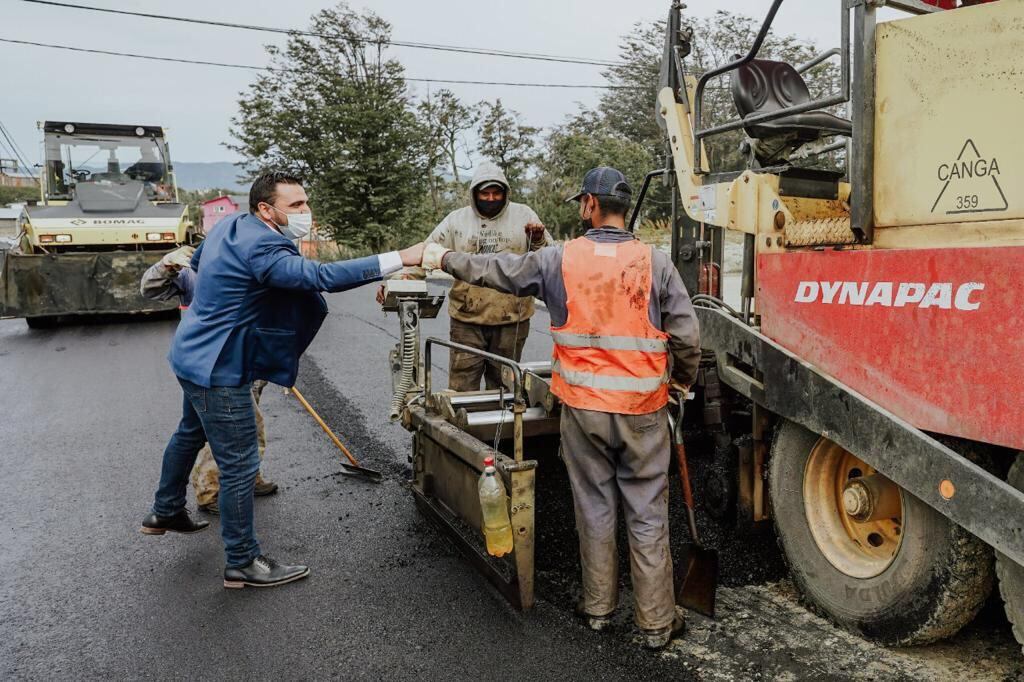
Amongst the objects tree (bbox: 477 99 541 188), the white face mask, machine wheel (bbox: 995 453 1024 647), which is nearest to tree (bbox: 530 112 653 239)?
tree (bbox: 477 99 541 188)

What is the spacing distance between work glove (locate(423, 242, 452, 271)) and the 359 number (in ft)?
6.56

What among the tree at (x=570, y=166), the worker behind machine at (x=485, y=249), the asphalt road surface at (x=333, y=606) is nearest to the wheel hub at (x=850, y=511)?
the asphalt road surface at (x=333, y=606)

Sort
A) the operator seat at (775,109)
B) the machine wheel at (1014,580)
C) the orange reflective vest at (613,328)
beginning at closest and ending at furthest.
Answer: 1. the machine wheel at (1014,580)
2. the orange reflective vest at (613,328)
3. the operator seat at (775,109)

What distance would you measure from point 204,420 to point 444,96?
2338 centimetres

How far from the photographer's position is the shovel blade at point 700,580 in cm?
334

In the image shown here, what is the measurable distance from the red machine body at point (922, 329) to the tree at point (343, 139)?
2215cm

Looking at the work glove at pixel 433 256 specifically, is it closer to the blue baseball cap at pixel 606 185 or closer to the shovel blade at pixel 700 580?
the blue baseball cap at pixel 606 185

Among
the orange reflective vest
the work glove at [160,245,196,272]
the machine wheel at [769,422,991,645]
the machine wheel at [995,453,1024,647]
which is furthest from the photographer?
the work glove at [160,245,196,272]

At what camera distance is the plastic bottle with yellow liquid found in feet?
Answer: 10.4

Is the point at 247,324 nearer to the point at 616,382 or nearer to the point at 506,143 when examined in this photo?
the point at 616,382

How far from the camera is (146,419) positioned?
6730mm

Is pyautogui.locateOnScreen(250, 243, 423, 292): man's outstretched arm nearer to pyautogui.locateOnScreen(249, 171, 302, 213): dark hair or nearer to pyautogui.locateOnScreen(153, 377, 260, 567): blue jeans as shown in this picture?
pyautogui.locateOnScreen(249, 171, 302, 213): dark hair

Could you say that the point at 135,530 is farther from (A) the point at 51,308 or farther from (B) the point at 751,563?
(A) the point at 51,308

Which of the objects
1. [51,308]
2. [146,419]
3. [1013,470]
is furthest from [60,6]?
[1013,470]
